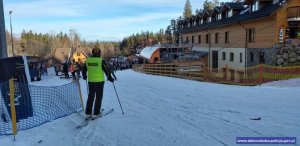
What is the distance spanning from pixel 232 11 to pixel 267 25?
9087 millimetres

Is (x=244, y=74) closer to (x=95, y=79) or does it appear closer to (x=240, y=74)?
(x=240, y=74)

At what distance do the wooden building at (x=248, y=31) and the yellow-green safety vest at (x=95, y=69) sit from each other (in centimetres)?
1201

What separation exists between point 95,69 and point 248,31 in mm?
24438

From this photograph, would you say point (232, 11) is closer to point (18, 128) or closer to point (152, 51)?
point (152, 51)

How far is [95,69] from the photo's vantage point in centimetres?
765

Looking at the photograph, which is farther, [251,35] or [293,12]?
[251,35]

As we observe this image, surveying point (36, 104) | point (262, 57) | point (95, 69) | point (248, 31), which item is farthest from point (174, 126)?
point (248, 31)

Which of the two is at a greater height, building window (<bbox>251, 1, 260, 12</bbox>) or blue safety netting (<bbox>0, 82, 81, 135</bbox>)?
building window (<bbox>251, 1, 260, 12</bbox>)

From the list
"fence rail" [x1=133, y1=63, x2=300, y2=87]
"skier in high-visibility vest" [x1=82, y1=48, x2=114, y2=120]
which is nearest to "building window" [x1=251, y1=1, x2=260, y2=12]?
"fence rail" [x1=133, y1=63, x2=300, y2=87]

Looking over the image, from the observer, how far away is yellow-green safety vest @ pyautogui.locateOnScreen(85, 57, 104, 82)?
7602mm

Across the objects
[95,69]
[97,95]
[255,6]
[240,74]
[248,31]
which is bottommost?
[240,74]

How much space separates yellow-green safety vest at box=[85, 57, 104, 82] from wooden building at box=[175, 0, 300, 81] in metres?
12.0

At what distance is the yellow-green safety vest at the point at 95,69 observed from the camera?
7602mm

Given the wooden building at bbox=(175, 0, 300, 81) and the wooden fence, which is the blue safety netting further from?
the wooden building at bbox=(175, 0, 300, 81)
